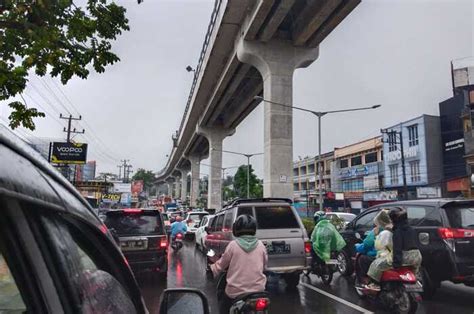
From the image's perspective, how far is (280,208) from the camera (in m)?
8.79

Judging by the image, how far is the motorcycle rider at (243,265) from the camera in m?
4.20

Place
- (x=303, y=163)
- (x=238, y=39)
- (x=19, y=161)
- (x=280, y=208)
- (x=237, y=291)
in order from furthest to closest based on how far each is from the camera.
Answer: (x=303, y=163) < (x=238, y=39) < (x=280, y=208) < (x=237, y=291) < (x=19, y=161)

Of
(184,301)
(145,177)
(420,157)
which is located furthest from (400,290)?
Answer: (145,177)

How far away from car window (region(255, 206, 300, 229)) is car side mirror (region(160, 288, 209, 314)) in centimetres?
648

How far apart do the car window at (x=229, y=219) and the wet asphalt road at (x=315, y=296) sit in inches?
58.3

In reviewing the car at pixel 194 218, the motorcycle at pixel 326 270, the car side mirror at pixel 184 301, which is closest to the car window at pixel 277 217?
the motorcycle at pixel 326 270

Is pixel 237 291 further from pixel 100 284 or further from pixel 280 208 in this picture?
pixel 280 208

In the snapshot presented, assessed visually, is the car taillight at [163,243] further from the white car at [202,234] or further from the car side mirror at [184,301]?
the car side mirror at [184,301]

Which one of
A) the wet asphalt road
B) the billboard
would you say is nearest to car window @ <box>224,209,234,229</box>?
the wet asphalt road

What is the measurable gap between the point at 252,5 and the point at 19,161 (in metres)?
20.0

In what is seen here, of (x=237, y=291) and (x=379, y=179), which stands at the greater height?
(x=379, y=179)

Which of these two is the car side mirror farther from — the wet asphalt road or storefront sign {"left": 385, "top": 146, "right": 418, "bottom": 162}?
storefront sign {"left": 385, "top": 146, "right": 418, "bottom": 162}

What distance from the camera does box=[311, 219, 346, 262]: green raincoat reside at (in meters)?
9.14

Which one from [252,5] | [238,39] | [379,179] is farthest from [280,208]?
[379,179]
